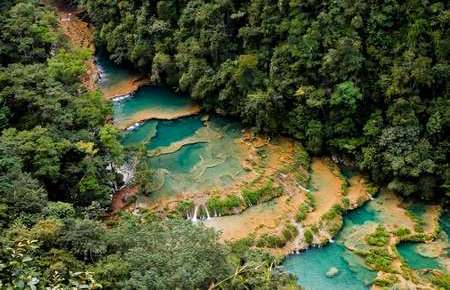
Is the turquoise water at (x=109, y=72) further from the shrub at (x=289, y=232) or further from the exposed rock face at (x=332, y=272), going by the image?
the exposed rock face at (x=332, y=272)

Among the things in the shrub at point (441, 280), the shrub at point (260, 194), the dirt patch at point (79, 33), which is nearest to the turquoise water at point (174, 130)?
the dirt patch at point (79, 33)

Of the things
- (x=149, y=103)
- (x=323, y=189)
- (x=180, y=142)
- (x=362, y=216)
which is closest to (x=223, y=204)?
(x=323, y=189)

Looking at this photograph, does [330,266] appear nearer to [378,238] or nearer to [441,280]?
[378,238]

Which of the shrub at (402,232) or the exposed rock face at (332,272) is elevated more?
the shrub at (402,232)

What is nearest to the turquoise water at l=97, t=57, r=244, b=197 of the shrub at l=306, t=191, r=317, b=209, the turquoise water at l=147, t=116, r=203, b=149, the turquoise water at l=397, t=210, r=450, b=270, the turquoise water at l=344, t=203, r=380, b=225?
the turquoise water at l=147, t=116, r=203, b=149

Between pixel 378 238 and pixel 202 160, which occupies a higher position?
pixel 202 160
